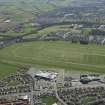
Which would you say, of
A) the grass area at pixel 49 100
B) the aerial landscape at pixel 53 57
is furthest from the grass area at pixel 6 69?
the grass area at pixel 49 100

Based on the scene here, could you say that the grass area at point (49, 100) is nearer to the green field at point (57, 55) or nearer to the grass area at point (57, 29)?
the green field at point (57, 55)

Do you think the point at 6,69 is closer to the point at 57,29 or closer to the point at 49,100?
the point at 49,100

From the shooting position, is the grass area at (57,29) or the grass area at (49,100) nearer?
the grass area at (49,100)

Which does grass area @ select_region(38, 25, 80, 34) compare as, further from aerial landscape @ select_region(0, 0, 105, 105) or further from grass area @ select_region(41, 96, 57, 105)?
grass area @ select_region(41, 96, 57, 105)

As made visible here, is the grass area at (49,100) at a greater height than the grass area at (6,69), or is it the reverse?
the grass area at (49,100)

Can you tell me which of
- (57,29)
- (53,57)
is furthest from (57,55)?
(57,29)

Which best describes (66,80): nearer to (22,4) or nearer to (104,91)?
(104,91)


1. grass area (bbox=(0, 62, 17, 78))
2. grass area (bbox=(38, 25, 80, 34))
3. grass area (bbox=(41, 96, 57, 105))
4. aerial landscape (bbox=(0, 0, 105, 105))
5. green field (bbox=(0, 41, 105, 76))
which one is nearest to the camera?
grass area (bbox=(41, 96, 57, 105))

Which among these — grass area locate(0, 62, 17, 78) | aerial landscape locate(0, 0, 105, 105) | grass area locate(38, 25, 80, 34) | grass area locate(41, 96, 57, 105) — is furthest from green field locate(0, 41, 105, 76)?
grass area locate(41, 96, 57, 105)

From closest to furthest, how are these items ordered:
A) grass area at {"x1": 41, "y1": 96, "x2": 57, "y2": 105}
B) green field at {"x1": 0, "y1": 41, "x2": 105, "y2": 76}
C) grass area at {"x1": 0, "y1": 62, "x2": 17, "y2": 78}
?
grass area at {"x1": 41, "y1": 96, "x2": 57, "y2": 105} → grass area at {"x1": 0, "y1": 62, "x2": 17, "y2": 78} → green field at {"x1": 0, "y1": 41, "x2": 105, "y2": 76}
